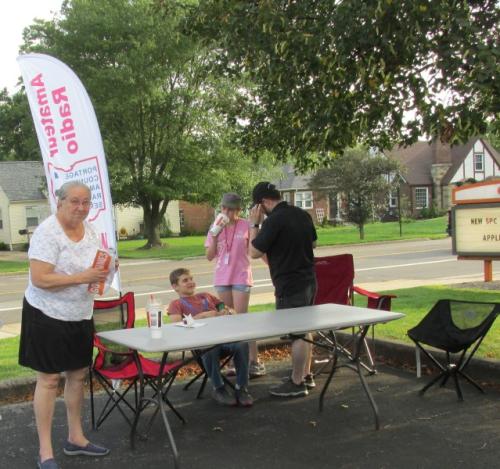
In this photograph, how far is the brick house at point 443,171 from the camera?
53031mm

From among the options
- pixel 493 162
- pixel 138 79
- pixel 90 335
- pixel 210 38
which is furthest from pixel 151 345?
pixel 493 162

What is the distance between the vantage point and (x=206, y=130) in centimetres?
2884

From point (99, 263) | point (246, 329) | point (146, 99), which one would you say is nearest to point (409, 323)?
point (246, 329)

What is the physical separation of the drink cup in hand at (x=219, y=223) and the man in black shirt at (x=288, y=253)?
0.34 m

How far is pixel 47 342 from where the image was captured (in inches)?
155

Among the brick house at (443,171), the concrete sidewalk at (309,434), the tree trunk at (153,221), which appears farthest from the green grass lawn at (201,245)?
the concrete sidewalk at (309,434)

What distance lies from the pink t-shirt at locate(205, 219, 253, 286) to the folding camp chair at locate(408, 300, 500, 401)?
1672 millimetres

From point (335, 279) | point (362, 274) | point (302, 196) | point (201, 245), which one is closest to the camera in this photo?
point (335, 279)

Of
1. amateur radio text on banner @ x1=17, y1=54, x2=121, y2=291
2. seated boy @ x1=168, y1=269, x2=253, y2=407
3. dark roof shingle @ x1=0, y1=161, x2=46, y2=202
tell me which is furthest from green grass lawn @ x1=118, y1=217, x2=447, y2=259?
seated boy @ x1=168, y1=269, x2=253, y2=407

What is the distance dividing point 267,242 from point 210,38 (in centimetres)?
271

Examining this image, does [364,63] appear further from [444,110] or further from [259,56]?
[259,56]

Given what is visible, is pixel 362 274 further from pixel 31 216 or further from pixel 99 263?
pixel 31 216

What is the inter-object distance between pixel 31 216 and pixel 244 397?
37391 millimetres

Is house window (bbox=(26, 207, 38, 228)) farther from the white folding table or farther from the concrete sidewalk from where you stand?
the white folding table
